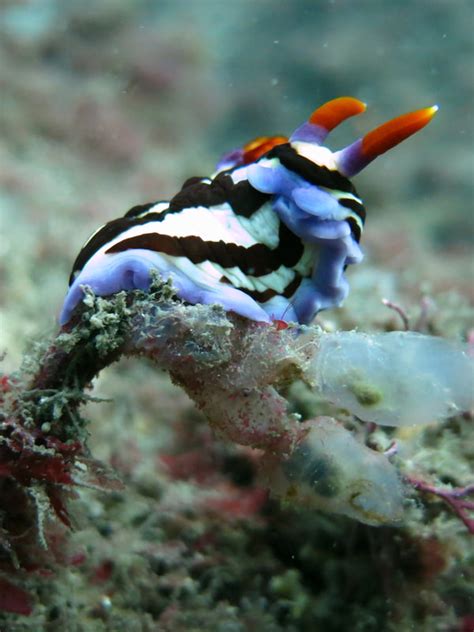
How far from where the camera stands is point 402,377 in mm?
1639

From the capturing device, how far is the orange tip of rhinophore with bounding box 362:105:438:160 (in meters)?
1.83

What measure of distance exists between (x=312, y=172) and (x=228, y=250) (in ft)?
1.23

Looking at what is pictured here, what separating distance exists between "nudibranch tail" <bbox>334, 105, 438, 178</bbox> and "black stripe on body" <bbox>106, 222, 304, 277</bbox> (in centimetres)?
29

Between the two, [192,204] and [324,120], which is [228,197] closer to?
[192,204]

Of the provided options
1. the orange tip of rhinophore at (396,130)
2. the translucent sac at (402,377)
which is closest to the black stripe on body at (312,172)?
the orange tip of rhinophore at (396,130)

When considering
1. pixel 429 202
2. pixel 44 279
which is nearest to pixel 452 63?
pixel 429 202

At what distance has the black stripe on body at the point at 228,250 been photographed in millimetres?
1801

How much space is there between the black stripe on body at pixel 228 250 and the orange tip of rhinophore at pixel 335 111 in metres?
0.38

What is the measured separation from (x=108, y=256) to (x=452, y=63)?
41.3ft

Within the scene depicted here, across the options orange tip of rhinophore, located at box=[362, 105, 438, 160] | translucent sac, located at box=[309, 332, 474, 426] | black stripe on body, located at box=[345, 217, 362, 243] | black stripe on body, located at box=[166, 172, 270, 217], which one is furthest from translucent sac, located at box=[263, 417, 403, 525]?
orange tip of rhinophore, located at box=[362, 105, 438, 160]

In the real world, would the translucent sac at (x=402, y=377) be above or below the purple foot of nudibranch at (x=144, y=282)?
below

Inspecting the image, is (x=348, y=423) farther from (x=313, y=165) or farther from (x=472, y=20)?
(x=472, y=20)

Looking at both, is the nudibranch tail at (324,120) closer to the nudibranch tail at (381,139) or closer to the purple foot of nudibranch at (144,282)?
the nudibranch tail at (381,139)

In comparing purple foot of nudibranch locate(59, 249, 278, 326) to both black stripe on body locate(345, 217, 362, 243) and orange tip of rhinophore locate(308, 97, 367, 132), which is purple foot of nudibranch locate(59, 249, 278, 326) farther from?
orange tip of rhinophore locate(308, 97, 367, 132)
